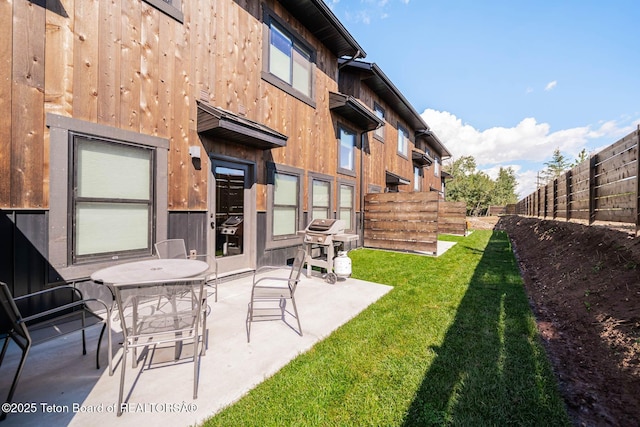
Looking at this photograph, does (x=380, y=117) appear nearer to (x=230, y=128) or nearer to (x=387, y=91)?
(x=387, y=91)

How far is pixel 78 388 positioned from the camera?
224cm

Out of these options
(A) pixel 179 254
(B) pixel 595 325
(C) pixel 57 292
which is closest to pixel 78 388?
(C) pixel 57 292

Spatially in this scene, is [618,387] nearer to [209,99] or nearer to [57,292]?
[57,292]

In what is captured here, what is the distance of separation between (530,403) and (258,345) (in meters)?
2.56

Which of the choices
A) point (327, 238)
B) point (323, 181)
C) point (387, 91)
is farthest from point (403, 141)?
point (327, 238)

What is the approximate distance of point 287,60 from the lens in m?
6.88

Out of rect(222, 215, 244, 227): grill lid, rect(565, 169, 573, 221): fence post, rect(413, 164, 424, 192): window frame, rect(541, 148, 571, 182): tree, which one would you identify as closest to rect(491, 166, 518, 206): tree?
rect(541, 148, 571, 182): tree

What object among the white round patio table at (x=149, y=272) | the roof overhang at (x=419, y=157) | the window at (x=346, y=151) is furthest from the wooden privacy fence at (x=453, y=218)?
the white round patio table at (x=149, y=272)

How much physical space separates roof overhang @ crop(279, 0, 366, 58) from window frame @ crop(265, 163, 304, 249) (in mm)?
4040

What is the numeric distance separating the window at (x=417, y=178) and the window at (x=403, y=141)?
2.71 metres

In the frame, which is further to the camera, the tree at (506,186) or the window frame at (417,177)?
the tree at (506,186)

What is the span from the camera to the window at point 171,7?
14.1ft

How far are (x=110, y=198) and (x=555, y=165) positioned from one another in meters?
71.7

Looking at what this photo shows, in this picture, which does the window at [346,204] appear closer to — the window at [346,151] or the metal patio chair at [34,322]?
the window at [346,151]
